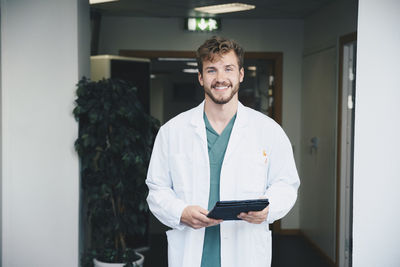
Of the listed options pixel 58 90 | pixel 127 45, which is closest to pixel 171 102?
pixel 127 45

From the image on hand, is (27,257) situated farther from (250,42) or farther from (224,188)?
(250,42)

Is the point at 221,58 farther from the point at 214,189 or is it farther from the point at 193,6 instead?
the point at 193,6

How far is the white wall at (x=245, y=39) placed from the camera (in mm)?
6547

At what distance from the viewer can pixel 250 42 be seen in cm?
672

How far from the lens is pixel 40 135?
139 inches

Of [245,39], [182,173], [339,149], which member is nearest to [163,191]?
[182,173]

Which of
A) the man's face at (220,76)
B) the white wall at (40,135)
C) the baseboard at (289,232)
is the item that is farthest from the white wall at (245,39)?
the man's face at (220,76)

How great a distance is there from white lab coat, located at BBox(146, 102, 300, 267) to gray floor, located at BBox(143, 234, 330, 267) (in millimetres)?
3087

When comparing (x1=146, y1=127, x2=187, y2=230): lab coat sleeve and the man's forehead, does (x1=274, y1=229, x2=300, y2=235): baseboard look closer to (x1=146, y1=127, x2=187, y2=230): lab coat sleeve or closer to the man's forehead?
(x1=146, y1=127, x2=187, y2=230): lab coat sleeve

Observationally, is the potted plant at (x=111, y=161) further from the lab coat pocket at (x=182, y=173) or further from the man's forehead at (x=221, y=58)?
the man's forehead at (x=221, y=58)

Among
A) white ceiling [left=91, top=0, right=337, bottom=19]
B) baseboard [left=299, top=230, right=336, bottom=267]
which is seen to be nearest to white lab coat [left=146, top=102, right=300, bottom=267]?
baseboard [left=299, top=230, right=336, bottom=267]

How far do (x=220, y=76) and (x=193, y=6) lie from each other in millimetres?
3895

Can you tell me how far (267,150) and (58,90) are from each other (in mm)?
1895

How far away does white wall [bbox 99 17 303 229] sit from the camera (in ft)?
21.5
